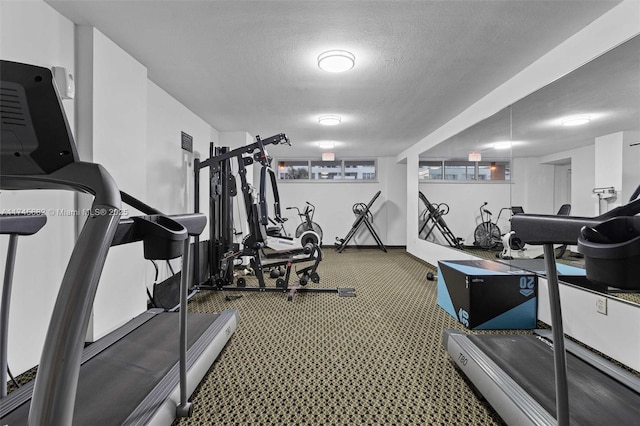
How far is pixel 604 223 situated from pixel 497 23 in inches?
80.5

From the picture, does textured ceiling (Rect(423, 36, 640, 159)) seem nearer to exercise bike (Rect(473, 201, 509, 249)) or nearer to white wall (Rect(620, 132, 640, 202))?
white wall (Rect(620, 132, 640, 202))

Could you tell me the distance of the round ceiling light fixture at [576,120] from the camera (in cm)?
244

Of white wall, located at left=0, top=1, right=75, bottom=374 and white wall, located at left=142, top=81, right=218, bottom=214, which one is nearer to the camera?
white wall, located at left=0, top=1, right=75, bottom=374

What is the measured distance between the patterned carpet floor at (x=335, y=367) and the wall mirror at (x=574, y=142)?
110cm

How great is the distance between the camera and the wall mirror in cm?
205

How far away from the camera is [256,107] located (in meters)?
4.04

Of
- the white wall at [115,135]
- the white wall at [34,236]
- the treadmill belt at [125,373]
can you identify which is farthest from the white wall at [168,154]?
the treadmill belt at [125,373]

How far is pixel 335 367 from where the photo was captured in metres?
1.96

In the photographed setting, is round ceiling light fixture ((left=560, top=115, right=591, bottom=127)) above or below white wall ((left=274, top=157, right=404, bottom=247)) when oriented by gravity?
above

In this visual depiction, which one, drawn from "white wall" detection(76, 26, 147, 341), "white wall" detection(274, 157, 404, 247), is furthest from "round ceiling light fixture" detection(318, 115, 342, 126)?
"white wall" detection(274, 157, 404, 247)

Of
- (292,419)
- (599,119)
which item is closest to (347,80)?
(599,119)

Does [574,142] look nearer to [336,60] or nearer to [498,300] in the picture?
[498,300]

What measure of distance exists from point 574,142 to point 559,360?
227cm

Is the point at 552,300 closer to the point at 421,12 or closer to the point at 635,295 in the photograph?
the point at 635,295
